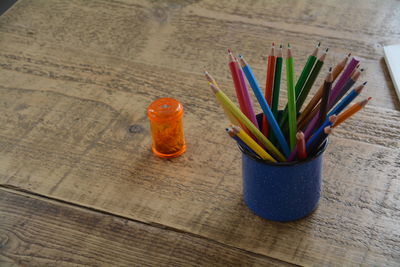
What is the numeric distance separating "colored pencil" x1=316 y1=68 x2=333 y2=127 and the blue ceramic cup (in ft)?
0.14

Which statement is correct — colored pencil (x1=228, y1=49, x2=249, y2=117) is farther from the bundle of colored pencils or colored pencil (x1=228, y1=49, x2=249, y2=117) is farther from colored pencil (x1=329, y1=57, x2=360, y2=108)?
colored pencil (x1=329, y1=57, x2=360, y2=108)

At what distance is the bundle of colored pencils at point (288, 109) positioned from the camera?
71cm

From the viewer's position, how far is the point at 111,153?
95 cm

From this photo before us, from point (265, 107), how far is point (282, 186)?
4.1 inches

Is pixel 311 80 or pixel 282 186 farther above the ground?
pixel 311 80

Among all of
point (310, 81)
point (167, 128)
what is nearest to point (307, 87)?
point (310, 81)

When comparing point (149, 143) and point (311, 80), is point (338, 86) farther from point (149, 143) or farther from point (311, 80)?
point (149, 143)

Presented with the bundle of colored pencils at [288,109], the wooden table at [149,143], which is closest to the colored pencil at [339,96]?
the bundle of colored pencils at [288,109]

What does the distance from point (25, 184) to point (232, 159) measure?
315 mm

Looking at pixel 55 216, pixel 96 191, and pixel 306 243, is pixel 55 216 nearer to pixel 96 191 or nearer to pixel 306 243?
pixel 96 191

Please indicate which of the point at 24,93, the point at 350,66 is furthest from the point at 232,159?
the point at 24,93

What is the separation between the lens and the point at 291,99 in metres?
0.73

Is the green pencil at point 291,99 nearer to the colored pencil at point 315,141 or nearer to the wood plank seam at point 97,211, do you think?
the colored pencil at point 315,141

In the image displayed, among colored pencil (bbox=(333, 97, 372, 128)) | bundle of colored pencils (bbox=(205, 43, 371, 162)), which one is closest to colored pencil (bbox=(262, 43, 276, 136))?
bundle of colored pencils (bbox=(205, 43, 371, 162))
